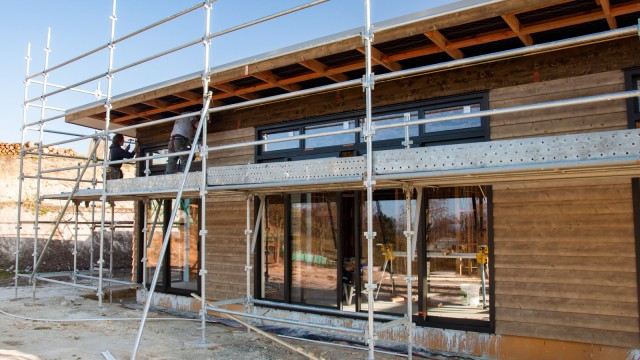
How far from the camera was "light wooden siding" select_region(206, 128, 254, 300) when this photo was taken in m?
8.75

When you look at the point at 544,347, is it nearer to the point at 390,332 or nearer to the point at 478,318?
the point at 478,318

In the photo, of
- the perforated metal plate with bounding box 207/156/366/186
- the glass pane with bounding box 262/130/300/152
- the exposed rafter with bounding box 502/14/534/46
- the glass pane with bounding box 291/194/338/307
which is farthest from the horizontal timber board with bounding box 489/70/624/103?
the glass pane with bounding box 262/130/300/152

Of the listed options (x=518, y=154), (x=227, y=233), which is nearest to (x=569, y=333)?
(x=518, y=154)

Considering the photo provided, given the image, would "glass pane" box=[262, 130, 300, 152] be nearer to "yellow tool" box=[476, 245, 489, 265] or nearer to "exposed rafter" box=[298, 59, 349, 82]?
"exposed rafter" box=[298, 59, 349, 82]

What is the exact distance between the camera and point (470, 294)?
6.47 m

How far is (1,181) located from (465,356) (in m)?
17.6

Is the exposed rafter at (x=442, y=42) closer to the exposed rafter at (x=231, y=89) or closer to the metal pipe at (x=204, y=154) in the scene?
the metal pipe at (x=204, y=154)

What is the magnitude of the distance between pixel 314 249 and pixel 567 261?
3.76 metres

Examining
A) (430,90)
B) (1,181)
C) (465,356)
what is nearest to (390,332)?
(465,356)

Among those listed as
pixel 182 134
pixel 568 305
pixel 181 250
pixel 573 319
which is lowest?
pixel 573 319

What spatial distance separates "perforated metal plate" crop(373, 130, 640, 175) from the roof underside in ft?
4.77

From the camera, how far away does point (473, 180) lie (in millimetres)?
5387

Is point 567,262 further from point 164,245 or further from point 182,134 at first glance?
point 182,134

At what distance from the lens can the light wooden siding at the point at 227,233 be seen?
8.75 m
